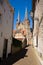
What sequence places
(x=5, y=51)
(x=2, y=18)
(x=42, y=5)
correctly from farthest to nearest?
(x=5, y=51)
(x=2, y=18)
(x=42, y=5)

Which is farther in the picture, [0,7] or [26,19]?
[26,19]

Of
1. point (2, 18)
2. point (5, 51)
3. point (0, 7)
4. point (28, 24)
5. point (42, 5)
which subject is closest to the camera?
point (42, 5)

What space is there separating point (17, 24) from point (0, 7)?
80251 mm

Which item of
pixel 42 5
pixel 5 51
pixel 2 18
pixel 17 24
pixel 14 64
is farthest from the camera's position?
pixel 17 24

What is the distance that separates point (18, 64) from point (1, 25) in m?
4.34

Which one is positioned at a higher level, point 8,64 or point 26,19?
point 26,19

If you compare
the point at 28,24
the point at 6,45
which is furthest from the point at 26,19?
the point at 6,45

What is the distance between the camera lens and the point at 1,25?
15.1 metres

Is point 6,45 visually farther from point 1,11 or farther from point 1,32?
point 1,11

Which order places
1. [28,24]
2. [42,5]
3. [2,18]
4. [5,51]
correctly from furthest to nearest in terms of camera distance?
[28,24] → [5,51] → [2,18] → [42,5]

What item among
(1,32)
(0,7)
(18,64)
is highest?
(0,7)

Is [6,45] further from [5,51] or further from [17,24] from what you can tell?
[17,24]

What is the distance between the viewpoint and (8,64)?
1279 cm

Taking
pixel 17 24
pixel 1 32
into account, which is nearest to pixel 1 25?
pixel 1 32
